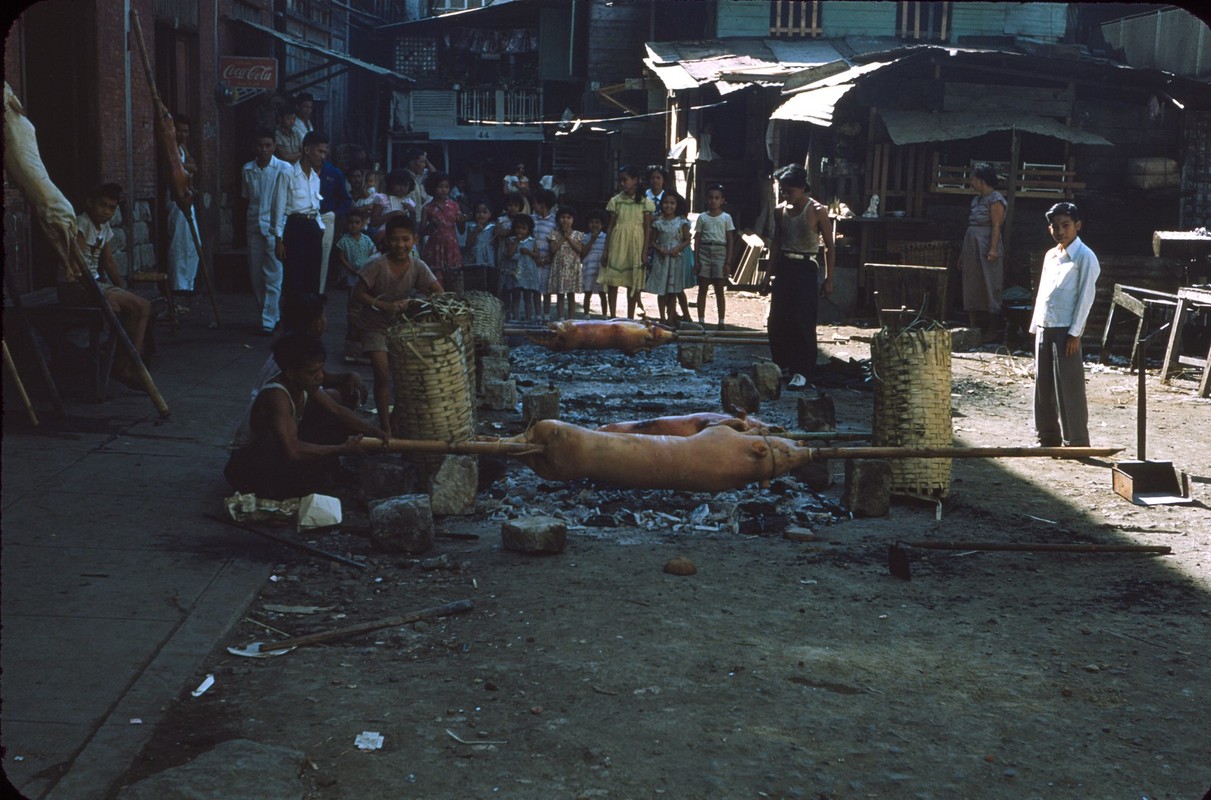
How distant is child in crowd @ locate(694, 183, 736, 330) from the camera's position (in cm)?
1445

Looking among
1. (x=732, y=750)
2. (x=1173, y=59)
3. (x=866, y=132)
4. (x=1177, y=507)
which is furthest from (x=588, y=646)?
(x=1173, y=59)

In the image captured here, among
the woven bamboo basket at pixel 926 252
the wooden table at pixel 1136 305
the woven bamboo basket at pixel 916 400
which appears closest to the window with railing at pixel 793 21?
the woven bamboo basket at pixel 926 252

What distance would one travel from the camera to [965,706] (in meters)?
4.38

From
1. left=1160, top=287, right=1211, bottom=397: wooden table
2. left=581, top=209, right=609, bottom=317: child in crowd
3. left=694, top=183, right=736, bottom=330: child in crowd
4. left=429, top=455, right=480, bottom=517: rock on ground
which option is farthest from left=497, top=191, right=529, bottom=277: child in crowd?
left=429, top=455, right=480, bottom=517: rock on ground

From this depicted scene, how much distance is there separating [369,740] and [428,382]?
327cm

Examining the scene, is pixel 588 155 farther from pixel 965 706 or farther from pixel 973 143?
pixel 965 706

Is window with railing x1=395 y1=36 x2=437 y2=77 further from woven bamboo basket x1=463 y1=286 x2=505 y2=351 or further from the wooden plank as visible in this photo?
woven bamboo basket x1=463 y1=286 x2=505 y2=351

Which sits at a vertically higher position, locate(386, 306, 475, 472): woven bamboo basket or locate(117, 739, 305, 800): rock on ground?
locate(386, 306, 475, 472): woven bamboo basket

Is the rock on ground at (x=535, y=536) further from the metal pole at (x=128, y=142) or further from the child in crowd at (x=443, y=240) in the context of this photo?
the metal pole at (x=128, y=142)

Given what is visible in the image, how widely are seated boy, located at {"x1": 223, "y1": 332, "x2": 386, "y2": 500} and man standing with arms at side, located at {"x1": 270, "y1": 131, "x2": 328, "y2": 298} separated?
16.1ft

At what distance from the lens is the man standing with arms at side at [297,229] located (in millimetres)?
11461

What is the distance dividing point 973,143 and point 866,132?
1.70 m

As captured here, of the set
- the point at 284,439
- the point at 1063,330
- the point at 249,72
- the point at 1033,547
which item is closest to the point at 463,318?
the point at 284,439

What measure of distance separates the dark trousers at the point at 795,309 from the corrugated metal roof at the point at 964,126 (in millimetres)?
6090
